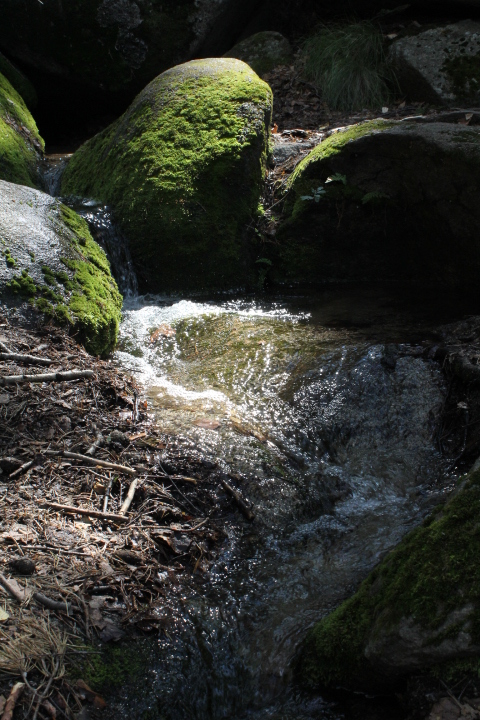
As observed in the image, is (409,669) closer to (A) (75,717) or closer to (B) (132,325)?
(A) (75,717)

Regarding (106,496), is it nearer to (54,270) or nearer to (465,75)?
(54,270)

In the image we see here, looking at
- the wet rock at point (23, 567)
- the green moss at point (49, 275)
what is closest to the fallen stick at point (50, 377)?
the green moss at point (49, 275)

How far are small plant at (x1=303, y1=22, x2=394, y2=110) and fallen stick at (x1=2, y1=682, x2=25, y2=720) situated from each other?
29.1 feet

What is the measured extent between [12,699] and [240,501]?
151cm

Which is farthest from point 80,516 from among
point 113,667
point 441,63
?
point 441,63

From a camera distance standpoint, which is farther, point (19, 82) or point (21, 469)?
point (19, 82)

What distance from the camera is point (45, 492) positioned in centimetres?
295

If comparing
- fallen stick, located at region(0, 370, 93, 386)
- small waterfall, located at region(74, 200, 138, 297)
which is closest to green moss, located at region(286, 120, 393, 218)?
small waterfall, located at region(74, 200, 138, 297)

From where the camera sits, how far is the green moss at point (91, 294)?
14.7ft

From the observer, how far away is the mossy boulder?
6.57m

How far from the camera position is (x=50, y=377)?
12.0ft

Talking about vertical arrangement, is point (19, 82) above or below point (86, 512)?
above

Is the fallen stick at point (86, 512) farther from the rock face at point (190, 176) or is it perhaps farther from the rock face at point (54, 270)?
the rock face at point (190, 176)

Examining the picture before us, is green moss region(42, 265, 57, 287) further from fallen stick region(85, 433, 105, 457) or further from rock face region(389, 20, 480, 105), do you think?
rock face region(389, 20, 480, 105)
